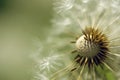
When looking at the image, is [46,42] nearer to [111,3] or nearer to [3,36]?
[111,3]

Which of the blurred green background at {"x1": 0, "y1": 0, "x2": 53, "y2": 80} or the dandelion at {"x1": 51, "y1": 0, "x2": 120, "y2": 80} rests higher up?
the blurred green background at {"x1": 0, "y1": 0, "x2": 53, "y2": 80}

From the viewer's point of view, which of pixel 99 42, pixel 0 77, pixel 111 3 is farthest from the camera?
pixel 0 77

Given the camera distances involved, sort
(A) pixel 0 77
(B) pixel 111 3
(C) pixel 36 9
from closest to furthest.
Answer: (B) pixel 111 3, (A) pixel 0 77, (C) pixel 36 9

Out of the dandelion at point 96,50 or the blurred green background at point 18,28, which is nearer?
the dandelion at point 96,50

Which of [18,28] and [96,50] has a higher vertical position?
[18,28]

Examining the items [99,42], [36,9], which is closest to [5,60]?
[36,9]

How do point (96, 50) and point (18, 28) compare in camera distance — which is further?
point (18, 28)

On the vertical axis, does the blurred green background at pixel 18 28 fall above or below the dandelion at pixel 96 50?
above

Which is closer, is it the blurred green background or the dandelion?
the dandelion
